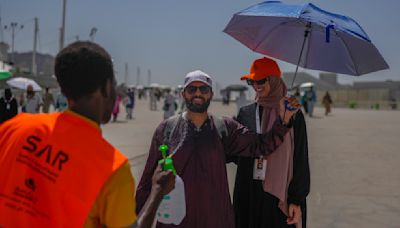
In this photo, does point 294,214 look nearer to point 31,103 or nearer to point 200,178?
point 200,178

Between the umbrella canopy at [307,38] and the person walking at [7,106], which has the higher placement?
the umbrella canopy at [307,38]

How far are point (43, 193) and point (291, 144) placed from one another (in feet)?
7.08

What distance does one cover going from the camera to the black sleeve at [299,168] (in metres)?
3.38

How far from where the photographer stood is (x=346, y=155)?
11.0 metres

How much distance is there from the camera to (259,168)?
137 inches

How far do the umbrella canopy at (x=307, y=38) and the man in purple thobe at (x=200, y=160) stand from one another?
70 centimetres

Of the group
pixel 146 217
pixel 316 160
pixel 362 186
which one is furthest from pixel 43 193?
pixel 316 160

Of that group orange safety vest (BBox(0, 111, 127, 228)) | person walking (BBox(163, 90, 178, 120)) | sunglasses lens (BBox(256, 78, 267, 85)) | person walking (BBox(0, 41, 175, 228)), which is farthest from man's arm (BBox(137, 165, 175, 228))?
person walking (BBox(163, 90, 178, 120))

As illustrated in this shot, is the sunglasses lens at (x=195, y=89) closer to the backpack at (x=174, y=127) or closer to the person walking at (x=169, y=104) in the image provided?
the backpack at (x=174, y=127)

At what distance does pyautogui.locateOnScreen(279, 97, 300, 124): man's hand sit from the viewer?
3.21 metres

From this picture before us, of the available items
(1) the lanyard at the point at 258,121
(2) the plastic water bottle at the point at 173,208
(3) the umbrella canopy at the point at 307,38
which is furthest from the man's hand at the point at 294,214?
(3) the umbrella canopy at the point at 307,38

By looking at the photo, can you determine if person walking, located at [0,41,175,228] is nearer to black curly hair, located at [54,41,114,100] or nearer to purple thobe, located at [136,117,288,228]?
black curly hair, located at [54,41,114,100]

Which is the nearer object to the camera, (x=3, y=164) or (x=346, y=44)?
(x=3, y=164)

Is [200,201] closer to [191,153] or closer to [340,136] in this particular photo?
[191,153]
